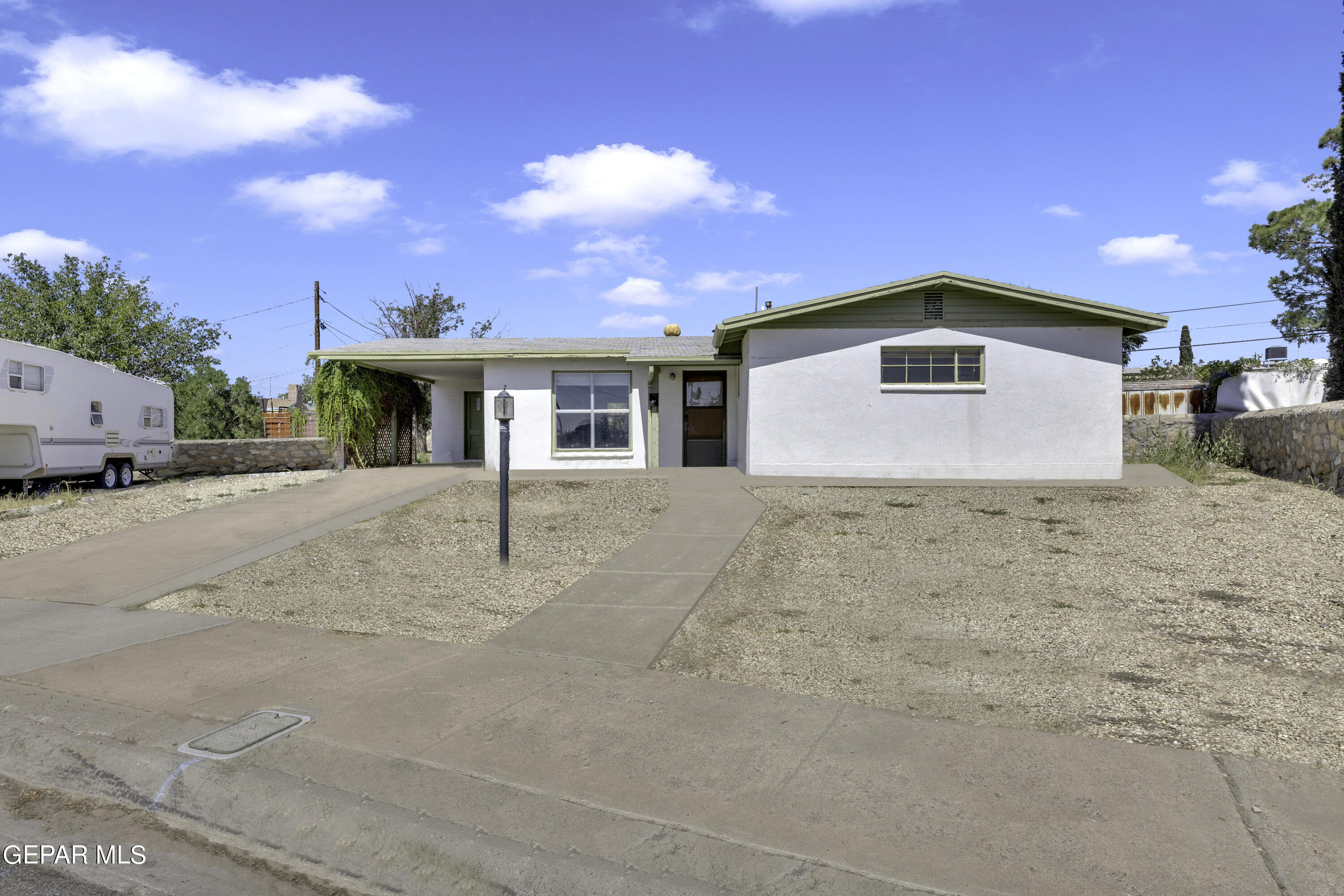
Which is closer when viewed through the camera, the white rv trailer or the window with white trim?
the window with white trim

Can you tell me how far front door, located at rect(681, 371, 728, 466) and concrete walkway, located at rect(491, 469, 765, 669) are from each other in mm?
5484

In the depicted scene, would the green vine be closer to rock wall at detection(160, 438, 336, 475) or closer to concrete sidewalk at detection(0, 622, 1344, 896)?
rock wall at detection(160, 438, 336, 475)

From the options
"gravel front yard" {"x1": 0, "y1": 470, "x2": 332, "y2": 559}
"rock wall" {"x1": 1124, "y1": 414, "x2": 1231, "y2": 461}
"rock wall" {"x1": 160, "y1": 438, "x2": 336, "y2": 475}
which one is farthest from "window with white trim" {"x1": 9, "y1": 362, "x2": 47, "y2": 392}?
"rock wall" {"x1": 1124, "y1": 414, "x2": 1231, "y2": 461}

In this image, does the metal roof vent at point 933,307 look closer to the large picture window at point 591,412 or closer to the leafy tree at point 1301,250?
the large picture window at point 591,412

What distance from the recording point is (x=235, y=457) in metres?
22.8

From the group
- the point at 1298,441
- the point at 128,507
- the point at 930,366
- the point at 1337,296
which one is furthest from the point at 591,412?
the point at 1337,296

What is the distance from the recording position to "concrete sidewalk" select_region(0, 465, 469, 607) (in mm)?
8773

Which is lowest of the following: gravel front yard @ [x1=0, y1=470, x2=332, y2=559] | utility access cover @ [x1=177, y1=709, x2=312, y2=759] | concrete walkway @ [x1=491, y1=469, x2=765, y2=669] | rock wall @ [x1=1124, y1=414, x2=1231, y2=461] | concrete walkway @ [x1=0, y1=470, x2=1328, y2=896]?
concrete walkway @ [x1=0, y1=470, x2=1328, y2=896]

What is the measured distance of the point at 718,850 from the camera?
347 cm

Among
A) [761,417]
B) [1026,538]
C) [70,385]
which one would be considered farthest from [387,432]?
[1026,538]

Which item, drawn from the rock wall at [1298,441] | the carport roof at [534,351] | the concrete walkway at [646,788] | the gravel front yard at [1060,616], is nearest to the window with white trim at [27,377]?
the carport roof at [534,351]

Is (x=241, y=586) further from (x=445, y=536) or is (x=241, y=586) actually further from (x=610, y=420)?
(x=610, y=420)

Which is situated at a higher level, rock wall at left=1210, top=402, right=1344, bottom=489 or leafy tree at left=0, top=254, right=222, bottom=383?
leafy tree at left=0, top=254, right=222, bottom=383

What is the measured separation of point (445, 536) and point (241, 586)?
3.02 m
